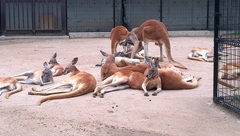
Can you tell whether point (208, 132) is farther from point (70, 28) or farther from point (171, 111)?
point (70, 28)

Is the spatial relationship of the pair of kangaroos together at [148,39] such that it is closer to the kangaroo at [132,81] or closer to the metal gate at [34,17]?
the kangaroo at [132,81]

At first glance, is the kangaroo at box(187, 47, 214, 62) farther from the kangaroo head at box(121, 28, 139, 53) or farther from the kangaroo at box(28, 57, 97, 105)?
the kangaroo at box(28, 57, 97, 105)

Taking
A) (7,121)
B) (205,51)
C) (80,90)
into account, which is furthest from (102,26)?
(7,121)

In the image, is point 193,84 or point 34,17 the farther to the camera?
point 34,17

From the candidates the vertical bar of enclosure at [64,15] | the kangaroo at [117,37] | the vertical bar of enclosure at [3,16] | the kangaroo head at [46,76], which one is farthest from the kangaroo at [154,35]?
the vertical bar of enclosure at [3,16]

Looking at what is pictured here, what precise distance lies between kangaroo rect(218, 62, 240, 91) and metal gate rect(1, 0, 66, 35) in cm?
944

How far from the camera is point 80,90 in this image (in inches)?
269

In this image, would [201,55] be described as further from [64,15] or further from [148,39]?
[64,15]

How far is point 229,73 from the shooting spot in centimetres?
706

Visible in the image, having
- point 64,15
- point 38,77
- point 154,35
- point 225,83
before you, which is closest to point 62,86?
point 38,77

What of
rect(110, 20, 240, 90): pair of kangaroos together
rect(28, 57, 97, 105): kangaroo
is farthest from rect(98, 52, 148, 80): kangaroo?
rect(110, 20, 240, 90): pair of kangaroos together

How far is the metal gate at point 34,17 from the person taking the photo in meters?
15.9

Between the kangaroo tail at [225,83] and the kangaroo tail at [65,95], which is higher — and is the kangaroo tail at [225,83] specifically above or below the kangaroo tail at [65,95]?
above

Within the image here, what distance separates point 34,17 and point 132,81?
929 centimetres
